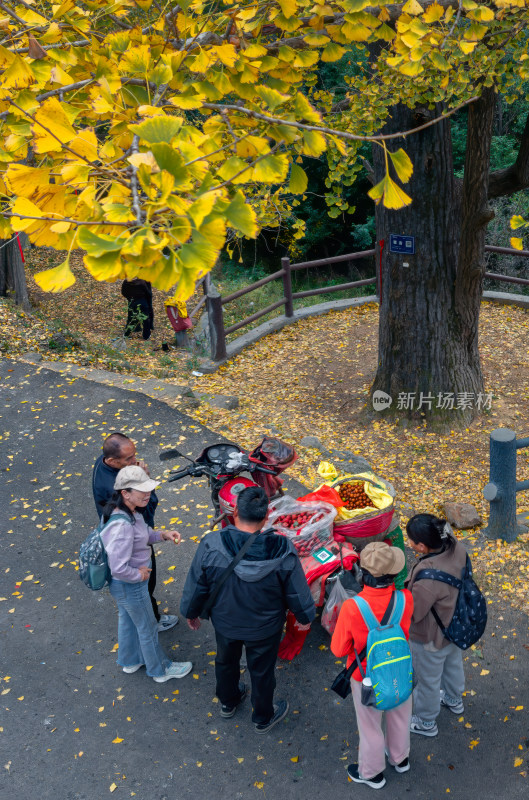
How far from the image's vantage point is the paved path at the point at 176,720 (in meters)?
3.43

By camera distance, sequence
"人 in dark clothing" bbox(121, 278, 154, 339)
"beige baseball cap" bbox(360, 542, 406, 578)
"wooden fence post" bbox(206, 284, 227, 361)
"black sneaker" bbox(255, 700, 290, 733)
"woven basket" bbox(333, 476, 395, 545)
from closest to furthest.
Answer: "beige baseball cap" bbox(360, 542, 406, 578), "black sneaker" bbox(255, 700, 290, 733), "woven basket" bbox(333, 476, 395, 545), "wooden fence post" bbox(206, 284, 227, 361), "人 in dark clothing" bbox(121, 278, 154, 339)

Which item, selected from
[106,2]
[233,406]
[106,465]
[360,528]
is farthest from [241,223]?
[233,406]

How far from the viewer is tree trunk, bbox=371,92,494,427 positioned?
6.64 m

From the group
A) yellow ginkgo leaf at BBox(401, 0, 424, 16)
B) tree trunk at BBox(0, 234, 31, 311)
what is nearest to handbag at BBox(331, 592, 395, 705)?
yellow ginkgo leaf at BBox(401, 0, 424, 16)

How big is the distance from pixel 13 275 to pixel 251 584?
11.1 metres

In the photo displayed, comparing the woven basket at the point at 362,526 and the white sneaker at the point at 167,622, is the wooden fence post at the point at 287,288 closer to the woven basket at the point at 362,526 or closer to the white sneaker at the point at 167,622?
the woven basket at the point at 362,526

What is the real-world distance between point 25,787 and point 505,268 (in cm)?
1552

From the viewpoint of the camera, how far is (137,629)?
12.7ft

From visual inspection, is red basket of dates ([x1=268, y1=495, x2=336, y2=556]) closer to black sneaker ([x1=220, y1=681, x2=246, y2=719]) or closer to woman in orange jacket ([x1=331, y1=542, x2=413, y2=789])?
black sneaker ([x1=220, y1=681, x2=246, y2=719])

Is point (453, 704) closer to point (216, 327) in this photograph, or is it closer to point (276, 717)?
point (276, 717)

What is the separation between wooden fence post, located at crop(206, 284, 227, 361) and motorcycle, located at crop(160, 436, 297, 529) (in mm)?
5083

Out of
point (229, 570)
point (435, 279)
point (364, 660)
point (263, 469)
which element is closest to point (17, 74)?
point (263, 469)

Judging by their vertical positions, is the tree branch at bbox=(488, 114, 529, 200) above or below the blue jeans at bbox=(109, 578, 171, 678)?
above

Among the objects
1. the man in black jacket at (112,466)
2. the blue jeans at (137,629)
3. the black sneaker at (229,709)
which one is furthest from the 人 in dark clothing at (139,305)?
the black sneaker at (229,709)
